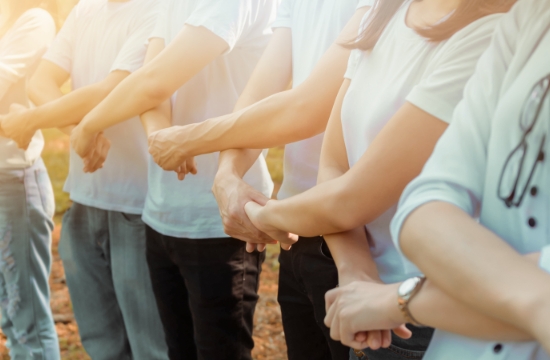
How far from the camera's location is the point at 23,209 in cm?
210

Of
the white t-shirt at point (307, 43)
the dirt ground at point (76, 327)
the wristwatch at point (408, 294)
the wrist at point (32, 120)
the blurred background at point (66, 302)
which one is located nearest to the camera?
the wristwatch at point (408, 294)

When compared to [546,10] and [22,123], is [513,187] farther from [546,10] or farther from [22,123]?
[22,123]

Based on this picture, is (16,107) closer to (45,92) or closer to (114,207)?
(45,92)

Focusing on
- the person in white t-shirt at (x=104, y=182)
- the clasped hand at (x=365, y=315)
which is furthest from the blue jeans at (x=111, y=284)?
the clasped hand at (x=365, y=315)

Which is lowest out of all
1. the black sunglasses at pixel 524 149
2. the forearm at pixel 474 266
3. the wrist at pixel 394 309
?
the wrist at pixel 394 309

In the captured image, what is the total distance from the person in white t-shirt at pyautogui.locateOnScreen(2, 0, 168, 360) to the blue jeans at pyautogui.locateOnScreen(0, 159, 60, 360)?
160 millimetres

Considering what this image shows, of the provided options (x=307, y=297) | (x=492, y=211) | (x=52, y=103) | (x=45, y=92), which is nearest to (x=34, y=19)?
(x=45, y=92)

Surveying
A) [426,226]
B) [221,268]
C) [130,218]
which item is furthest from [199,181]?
[426,226]

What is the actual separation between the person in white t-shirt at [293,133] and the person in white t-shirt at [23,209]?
0.91 meters

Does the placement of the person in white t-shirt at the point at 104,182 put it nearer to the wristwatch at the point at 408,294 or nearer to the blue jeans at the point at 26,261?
the blue jeans at the point at 26,261

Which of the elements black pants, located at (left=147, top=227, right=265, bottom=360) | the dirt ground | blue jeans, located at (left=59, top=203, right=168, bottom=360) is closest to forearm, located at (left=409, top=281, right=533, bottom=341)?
black pants, located at (left=147, top=227, right=265, bottom=360)

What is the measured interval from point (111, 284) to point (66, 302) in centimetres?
114

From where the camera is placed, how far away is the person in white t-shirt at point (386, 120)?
0.80 metres

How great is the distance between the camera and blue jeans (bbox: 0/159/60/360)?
2.09 m
